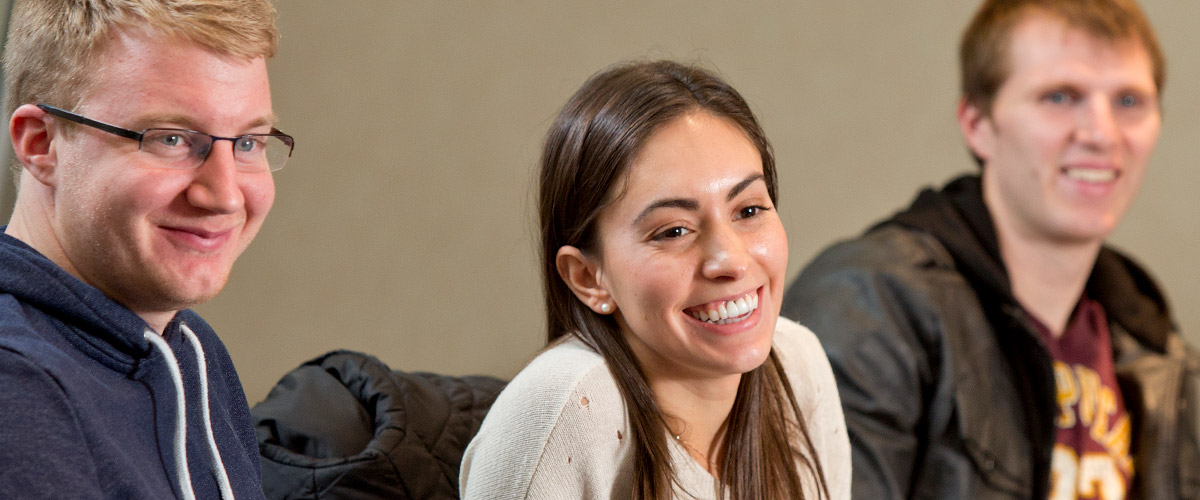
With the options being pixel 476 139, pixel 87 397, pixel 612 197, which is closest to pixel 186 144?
pixel 87 397

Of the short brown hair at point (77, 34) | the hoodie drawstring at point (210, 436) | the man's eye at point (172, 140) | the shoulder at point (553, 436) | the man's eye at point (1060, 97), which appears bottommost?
the shoulder at point (553, 436)

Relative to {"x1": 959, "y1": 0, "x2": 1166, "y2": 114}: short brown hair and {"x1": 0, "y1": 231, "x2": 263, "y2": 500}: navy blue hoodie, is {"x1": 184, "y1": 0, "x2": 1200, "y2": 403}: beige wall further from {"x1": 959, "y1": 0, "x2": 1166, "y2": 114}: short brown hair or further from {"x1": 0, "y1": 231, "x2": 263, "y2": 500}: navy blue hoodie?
{"x1": 0, "y1": 231, "x2": 263, "y2": 500}: navy blue hoodie

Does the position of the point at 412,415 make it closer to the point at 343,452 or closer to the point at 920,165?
the point at 343,452

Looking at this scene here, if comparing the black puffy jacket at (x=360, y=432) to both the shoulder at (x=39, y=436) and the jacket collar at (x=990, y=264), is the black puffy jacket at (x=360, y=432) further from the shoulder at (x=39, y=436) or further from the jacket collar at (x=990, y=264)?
the jacket collar at (x=990, y=264)

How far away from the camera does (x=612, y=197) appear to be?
1295 mm

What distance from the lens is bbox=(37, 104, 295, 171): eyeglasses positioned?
3.05ft

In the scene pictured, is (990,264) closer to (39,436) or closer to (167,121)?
(167,121)

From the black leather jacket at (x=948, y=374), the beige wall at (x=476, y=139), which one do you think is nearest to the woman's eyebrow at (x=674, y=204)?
the black leather jacket at (x=948, y=374)

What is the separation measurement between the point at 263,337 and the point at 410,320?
355 millimetres

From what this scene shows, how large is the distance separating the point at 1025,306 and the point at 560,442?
1360 millimetres

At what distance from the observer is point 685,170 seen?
4.17 feet

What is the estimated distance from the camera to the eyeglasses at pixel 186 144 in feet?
3.05

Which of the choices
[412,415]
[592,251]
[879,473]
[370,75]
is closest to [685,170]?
[592,251]

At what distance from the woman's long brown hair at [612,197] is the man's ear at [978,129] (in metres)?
1.09
